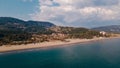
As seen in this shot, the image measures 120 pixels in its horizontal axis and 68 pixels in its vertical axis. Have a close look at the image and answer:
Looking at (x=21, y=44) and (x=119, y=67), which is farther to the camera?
(x=21, y=44)

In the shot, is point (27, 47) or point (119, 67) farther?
point (27, 47)

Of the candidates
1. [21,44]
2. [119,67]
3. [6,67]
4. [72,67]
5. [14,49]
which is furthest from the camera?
[21,44]

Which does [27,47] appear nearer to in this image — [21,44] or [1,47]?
[21,44]

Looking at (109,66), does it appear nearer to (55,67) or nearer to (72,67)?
(72,67)

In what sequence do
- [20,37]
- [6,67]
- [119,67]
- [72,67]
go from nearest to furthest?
[119,67] < [72,67] < [6,67] < [20,37]

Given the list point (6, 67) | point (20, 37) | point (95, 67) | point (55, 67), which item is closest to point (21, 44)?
point (20, 37)

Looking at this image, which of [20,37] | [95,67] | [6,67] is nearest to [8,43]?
[20,37]

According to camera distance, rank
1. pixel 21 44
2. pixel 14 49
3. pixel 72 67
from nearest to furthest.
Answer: pixel 72 67
pixel 14 49
pixel 21 44

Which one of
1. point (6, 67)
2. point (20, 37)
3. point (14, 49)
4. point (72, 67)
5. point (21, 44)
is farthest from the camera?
point (20, 37)

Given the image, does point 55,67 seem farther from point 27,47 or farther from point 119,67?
point 27,47
